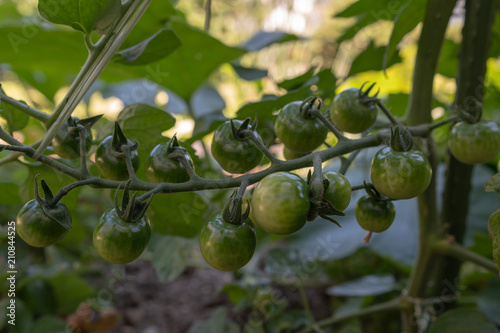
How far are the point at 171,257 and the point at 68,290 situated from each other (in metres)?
0.46

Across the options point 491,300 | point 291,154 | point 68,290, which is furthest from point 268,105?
point 68,290

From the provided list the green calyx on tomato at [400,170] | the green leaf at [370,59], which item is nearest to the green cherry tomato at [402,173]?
the green calyx on tomato at [400,170]

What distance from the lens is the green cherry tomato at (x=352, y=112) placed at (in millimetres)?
482

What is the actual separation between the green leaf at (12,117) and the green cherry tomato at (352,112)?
16.0 inches

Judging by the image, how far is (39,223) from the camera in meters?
0.38

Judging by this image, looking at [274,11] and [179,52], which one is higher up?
[274,11]

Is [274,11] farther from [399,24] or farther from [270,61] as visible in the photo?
[399,24]

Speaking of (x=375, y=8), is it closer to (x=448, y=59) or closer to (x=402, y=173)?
(x=448, y=59)

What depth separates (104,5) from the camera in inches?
17.2

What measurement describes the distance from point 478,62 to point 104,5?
600 mm

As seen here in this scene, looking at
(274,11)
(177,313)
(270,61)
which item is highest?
(274,11)

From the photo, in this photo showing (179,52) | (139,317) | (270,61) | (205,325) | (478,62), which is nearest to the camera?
(478,62)

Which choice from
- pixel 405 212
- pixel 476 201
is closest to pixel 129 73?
pixel 405 212

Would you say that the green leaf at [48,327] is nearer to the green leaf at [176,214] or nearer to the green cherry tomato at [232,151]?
the green leaf at [176,214]
